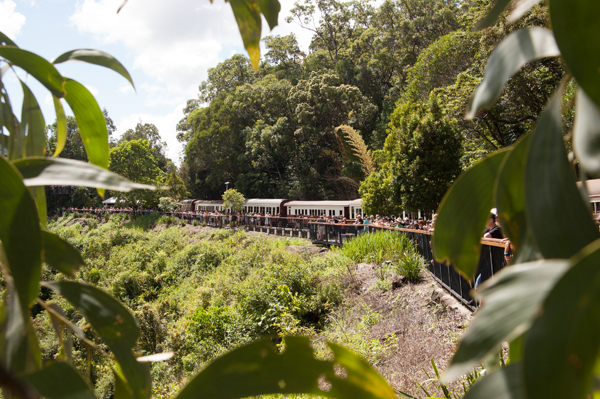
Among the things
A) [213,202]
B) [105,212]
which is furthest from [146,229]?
[105,212]

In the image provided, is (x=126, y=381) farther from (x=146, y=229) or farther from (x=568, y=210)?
(x=146, y=229)

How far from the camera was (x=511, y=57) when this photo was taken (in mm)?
384

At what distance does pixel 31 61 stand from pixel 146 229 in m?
29.6

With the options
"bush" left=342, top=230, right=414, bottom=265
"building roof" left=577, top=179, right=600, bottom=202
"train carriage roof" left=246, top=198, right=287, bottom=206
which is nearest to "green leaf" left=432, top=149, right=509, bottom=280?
"bush" left=342, top=230, right=414, bottom=265

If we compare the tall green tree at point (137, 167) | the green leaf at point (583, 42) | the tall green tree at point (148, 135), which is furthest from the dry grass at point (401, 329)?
the tall green tree at point (148, 135)

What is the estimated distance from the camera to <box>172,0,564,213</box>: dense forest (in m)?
11.9

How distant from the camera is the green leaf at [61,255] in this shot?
0.56 metres

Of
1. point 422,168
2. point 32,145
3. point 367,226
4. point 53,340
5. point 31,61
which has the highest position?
point 422,168

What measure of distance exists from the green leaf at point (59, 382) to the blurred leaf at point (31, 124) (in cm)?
43

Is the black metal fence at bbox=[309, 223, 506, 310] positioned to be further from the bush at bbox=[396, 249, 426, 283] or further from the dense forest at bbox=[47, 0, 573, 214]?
the dense forest at bbox=[47, 0, 573, 214]

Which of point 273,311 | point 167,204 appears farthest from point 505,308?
point 167,204

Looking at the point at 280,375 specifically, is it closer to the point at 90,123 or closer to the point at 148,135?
the point at 90,123

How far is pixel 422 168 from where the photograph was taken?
11664 mm

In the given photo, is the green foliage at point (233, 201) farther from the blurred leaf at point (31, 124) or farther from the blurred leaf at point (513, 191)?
the blurred leaf at point (513, 191)
